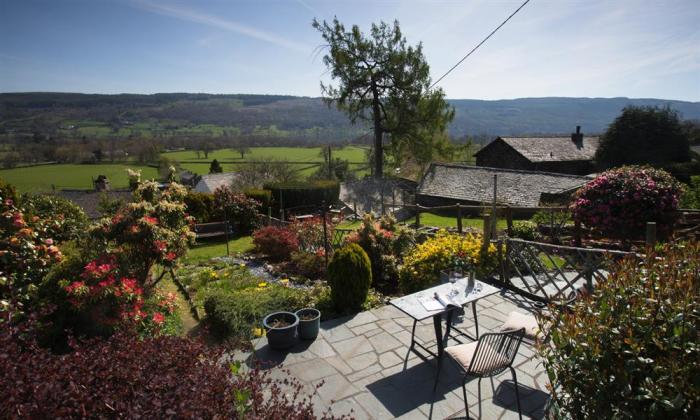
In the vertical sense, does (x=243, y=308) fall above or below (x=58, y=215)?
below

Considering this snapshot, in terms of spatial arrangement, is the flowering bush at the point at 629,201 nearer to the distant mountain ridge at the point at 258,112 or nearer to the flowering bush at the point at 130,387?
the flowering bush at the point at 130,387

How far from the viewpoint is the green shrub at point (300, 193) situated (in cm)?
2045

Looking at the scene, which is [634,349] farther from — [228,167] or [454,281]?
[228,167]

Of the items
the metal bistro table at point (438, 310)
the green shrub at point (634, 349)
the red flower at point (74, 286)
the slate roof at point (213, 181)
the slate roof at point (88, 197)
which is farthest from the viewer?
the slate roof at point (213, 181)

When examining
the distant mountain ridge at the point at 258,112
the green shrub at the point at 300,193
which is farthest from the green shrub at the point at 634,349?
the distant mountain ridge at the point at 258,112

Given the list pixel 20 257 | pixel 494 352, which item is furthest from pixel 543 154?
pixel 20 257

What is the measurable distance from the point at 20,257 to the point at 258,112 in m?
120

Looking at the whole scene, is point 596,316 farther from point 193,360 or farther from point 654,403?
point 193,360

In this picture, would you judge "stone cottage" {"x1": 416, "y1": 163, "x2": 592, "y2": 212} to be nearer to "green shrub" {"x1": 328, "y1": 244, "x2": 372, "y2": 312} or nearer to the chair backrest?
"green shrub" {"x1": 328, "y1": 244, "x2": 372, "y2": 312}

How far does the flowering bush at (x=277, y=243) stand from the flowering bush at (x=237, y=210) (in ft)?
18.9

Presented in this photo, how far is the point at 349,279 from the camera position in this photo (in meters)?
6.02

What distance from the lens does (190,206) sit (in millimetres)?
16062

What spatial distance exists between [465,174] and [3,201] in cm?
2608

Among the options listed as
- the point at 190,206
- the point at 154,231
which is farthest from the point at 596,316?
the point at 190,206
